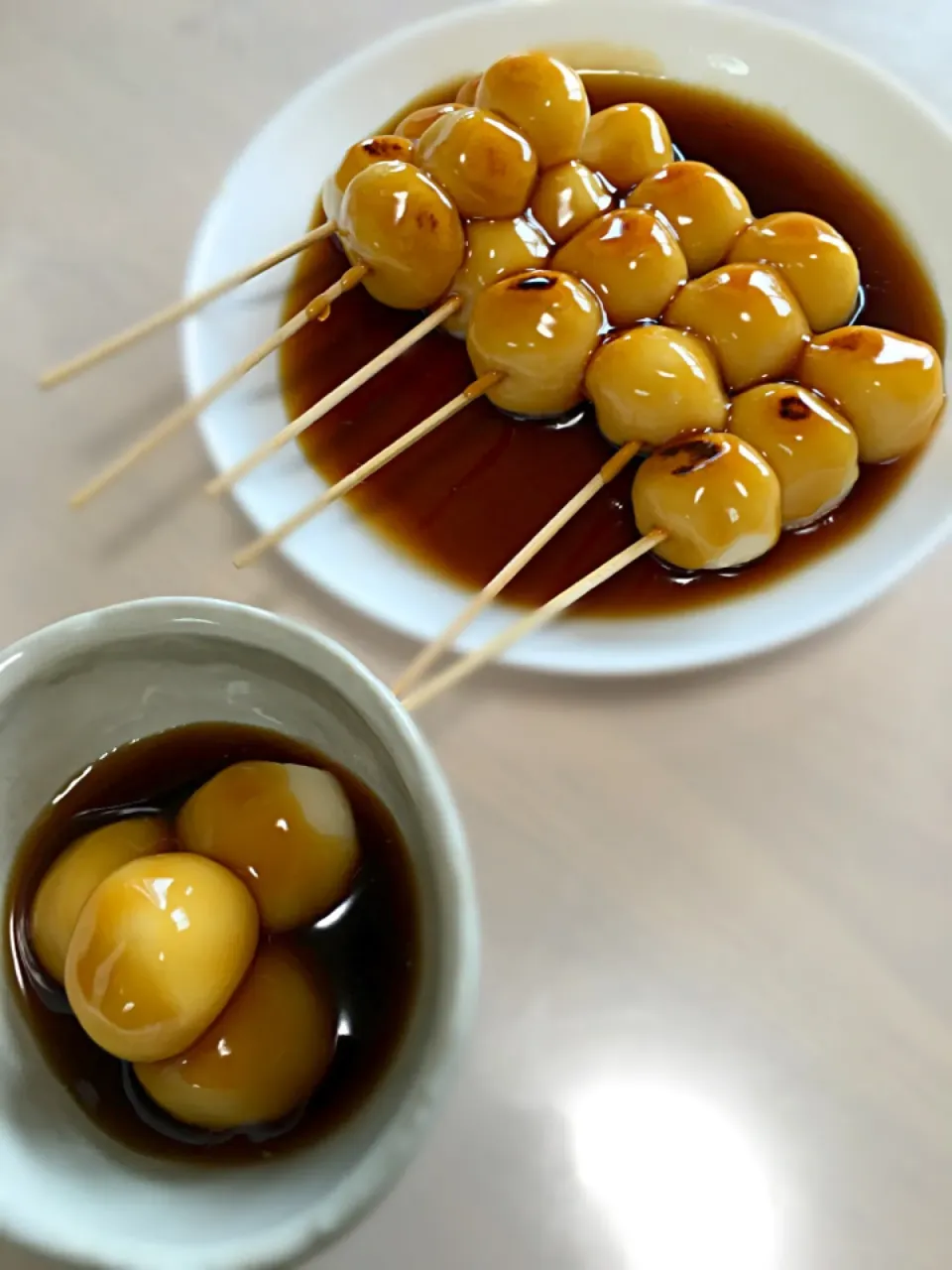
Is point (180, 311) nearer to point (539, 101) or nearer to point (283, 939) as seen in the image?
point (539, 101)

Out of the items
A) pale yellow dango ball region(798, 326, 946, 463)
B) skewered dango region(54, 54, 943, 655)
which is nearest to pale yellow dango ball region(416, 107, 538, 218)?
skewered dango region(54, 54, 943, 655)

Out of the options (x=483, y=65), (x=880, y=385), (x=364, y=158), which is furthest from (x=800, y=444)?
(x=483, y=65)

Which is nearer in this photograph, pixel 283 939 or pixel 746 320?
pixel 283 939

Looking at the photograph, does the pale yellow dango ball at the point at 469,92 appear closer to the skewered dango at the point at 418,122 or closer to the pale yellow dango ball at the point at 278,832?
the skewered dango at the point at 418,122

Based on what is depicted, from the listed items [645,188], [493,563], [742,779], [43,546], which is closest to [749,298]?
[645,188]

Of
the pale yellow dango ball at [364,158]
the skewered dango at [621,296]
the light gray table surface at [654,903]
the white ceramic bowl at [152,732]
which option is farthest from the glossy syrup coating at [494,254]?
the white ceramic bowl at [152,732]

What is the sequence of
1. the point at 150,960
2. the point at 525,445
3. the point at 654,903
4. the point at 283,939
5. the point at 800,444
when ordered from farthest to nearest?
the point at 525,445, the point at 800,444, the point at 654,903, the point at 283,939, the point at 150,960

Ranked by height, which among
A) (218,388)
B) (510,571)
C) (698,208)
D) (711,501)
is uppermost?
(698,208)
